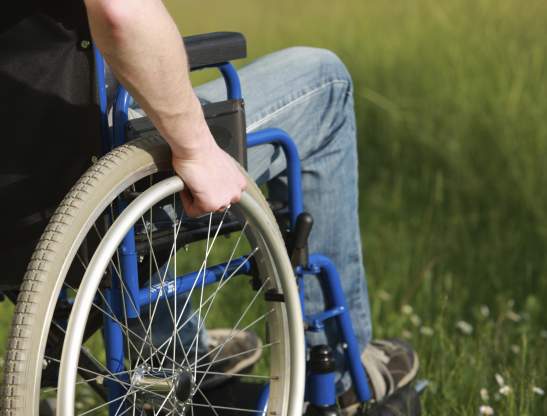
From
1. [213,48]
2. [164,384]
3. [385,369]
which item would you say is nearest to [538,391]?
[385,369]

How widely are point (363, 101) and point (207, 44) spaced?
2665 mm

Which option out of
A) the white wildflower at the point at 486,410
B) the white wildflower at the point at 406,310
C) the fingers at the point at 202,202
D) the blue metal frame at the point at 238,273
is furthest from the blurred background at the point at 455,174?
the fingers at the point at 202,202

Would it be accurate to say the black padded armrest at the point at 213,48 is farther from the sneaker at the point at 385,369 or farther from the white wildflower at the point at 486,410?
the white wildflower at the point at 486,410

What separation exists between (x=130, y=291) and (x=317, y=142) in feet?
2.36

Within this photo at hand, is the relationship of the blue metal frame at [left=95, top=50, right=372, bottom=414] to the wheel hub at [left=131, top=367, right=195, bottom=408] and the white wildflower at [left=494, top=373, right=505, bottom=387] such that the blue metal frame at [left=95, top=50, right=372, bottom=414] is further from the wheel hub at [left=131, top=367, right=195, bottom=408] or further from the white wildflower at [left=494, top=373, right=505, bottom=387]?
the white wildflower at [left=494, top=373, right=505, bottom=387]

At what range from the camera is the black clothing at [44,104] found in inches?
71.8

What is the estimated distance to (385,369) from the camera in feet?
8.73

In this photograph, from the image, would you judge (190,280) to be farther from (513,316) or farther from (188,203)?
(513,316)

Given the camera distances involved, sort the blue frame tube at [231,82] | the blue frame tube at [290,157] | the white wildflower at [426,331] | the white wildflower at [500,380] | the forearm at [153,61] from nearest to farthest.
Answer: the forearm at [153,61]
the blue frame tube at [231,82]
the blue frame tube at [290,157]
the white wildflower at [500,380]
the white wildflower at [426,331]

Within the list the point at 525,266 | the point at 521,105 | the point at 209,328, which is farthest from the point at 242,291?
the point at 521,105

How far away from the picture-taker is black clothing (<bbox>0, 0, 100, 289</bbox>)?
1.82m

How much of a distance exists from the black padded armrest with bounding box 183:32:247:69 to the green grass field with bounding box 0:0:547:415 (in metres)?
1.19

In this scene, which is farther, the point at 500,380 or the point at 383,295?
the point at 383,295

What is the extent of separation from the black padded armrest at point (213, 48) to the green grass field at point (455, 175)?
3.92 feet
